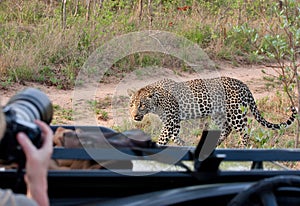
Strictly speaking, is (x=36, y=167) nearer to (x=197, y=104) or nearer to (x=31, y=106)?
(x=31, y=106)

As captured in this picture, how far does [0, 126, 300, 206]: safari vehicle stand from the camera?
2.22m

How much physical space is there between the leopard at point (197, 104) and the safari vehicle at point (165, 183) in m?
5.00

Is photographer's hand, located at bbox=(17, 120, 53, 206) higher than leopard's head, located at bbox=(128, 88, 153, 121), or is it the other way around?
photographer's hand, located at bbox=(17, 120, 53, 206)

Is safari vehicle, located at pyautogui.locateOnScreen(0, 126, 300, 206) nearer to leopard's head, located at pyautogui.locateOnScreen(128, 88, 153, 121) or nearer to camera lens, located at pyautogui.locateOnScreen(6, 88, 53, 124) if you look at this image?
camera lens, located at pyautogui.locateOnScreen(6, 88, 53, 124)

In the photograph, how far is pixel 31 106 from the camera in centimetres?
217

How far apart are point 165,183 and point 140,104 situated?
5129mm

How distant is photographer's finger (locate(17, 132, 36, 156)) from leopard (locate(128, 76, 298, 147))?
18.6 feet

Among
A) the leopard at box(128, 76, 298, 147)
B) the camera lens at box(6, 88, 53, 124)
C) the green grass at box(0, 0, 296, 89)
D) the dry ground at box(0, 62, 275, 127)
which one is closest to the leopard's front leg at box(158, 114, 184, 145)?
the leopard at box(128, 76, 298, 147)

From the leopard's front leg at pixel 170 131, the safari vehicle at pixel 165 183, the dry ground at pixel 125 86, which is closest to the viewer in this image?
the safari vehicle at pixel 165 183

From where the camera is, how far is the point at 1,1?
1244 centimetres

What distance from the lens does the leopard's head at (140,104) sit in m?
7.55

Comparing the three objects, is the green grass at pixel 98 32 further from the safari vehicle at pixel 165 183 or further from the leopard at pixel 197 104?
the safari vehicle at pixel 165 183

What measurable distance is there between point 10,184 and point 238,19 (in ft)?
37.8

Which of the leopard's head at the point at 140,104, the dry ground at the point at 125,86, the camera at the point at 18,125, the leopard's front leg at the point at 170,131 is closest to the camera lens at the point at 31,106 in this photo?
the camera at the point at 18,125
